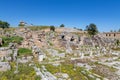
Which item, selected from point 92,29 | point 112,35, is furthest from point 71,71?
point 112,35

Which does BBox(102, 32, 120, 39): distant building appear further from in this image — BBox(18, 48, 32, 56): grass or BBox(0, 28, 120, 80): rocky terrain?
Result: BBox(18, 48, 32, 56): grass

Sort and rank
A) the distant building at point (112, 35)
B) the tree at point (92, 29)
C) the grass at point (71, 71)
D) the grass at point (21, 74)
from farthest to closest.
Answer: the distant building at point (112, 35), the tree at point (92, 29), the grass at point (71, 71), the grass at point (21, 74)

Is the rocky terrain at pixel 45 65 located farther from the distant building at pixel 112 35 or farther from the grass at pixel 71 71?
the distant building at pixel 112 35

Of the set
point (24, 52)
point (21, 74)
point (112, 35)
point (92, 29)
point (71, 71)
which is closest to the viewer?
point (21, 74)

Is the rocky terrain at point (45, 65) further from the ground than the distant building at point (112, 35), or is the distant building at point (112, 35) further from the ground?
the distant building at point (112, 35)

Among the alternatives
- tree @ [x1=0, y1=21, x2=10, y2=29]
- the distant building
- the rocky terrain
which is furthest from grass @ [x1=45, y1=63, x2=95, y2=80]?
tree @ [x1=0, y1=21, x2=10, y2=29]

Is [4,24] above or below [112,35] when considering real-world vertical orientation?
above

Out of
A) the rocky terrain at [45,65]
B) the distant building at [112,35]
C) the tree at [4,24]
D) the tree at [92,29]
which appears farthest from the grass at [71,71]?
the tree at [4,24]

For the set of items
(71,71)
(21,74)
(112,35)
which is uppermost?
(112,35)

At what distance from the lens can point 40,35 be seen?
243 ft

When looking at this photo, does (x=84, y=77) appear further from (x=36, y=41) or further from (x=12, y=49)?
(x=36, y=41)

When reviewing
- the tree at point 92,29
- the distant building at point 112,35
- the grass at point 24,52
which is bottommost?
the grass at point 24,52

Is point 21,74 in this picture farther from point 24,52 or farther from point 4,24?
point 4,24

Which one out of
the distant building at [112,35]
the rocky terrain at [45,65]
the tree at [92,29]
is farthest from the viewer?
the distant building at [112,35]
